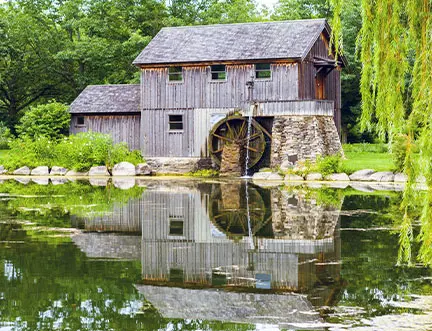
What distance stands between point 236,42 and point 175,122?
4.90 metres

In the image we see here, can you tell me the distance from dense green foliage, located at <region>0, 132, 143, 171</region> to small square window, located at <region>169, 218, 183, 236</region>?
2000 centimetres

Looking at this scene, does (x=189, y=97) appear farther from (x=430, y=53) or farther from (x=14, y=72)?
(x=430, y=53)

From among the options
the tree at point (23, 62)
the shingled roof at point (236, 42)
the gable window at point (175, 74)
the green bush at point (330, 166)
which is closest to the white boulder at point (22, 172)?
the shingled roof at point (236, 42)

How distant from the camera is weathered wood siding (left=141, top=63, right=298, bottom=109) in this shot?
127 ft

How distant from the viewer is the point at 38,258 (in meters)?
14.9

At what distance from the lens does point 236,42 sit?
40312 mm

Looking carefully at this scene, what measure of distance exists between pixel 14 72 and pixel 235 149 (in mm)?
21826

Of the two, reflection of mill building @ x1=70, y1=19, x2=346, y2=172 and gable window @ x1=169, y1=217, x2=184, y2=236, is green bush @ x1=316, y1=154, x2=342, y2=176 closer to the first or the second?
reflection of mill building @ x1=70, y1=19, x2=346, y2=172

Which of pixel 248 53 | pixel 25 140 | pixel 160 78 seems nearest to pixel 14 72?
pixel 25 140

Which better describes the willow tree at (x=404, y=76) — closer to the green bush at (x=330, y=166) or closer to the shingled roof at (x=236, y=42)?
the green bush at (x=330, y=166)

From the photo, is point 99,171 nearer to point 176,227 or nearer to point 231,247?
point 176,227

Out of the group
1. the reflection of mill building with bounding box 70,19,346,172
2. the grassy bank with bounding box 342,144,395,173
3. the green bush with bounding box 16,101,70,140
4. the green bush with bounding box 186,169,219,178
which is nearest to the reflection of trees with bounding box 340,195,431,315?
the grassy bank with bounding box 342,144,395,173

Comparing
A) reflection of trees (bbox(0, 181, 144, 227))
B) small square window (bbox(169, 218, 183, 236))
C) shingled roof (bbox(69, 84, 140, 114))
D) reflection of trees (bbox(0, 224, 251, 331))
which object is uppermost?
shingled roof (bbox(69, 84, 140, 114))

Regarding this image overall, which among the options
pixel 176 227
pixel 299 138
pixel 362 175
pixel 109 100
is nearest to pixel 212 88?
pixel 299 138
